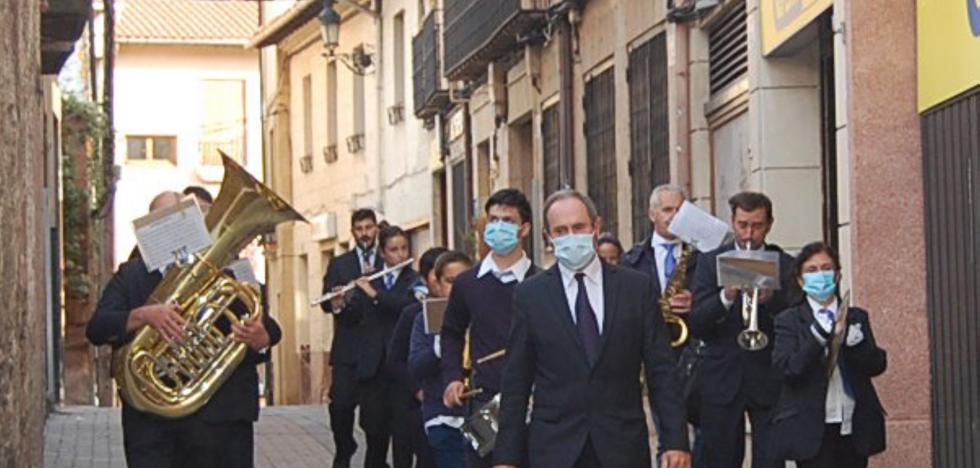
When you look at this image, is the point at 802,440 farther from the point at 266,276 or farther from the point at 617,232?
Answer: the point at 266,276

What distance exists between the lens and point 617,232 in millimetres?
20719

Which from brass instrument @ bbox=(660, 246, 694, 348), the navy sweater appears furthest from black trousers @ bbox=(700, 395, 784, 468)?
the navy sweater

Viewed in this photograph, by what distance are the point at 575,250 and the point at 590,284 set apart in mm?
148

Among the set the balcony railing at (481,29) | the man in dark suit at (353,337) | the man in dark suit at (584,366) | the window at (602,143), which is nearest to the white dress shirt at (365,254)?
the man in dark suit at (353,337)

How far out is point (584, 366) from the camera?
8.58 meters

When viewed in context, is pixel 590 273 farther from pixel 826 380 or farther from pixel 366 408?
pixel 366 408

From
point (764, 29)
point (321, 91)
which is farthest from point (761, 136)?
point (321, 91)

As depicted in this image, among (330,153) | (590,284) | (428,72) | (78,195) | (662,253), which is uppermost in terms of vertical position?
(428,72)

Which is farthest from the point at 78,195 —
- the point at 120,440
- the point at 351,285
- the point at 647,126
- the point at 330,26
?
the point at 351,285

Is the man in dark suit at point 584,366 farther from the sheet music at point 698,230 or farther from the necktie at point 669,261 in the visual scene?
the necktie at point 669,261

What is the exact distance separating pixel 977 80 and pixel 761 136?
175 inches

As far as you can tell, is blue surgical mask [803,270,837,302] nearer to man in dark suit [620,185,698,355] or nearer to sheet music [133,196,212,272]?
man in dark suit [620,185,698,355]

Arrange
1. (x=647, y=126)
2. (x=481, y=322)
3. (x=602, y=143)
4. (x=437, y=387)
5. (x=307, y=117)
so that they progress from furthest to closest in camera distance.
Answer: (x=307, y=117)
(x=602, y=143)
(x=647, y=126)
(x=437, y=387)
(x=481, y=322)

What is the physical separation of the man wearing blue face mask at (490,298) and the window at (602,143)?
1018cm
